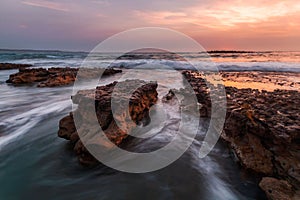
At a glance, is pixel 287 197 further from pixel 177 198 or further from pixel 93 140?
pixel 93 140

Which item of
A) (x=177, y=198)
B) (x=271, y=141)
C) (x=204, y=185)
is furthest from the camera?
(x=271, y=141)

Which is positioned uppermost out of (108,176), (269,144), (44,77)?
(44,77)

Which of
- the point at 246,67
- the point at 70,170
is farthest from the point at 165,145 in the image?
the point at 246,67

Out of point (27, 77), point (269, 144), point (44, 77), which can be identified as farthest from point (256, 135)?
point (44, 77)

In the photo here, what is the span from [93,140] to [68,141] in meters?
1.07

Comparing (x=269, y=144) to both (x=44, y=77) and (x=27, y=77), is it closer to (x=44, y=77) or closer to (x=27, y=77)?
(x=27, y=77)

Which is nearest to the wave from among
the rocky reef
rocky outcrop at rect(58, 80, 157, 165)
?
rocky outcrop at rect(58, 80, 157, 165)

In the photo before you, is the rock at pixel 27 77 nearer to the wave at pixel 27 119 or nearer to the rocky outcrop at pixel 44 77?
the rocky outcrop at pixel 44 77

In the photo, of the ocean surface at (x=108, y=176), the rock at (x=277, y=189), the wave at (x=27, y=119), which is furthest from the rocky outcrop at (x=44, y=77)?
the rock at (x=277, y=189)

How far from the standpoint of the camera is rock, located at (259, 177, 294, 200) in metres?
2.65

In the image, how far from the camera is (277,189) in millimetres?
2727

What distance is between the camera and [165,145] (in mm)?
4320

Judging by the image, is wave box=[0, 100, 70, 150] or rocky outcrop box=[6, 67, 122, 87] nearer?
wave box=[0, 100, 70, 150]

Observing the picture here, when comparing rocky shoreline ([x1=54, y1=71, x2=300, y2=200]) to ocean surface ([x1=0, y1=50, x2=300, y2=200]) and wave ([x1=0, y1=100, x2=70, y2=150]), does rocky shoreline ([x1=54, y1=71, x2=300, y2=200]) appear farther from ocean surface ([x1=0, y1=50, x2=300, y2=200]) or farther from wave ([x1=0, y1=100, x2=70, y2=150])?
wave ([x1=0, y1=100, x2=70, y2=150])
